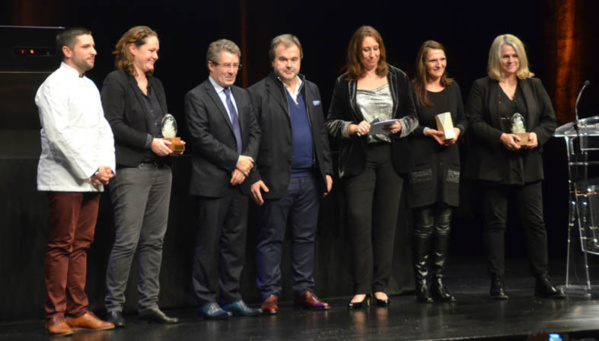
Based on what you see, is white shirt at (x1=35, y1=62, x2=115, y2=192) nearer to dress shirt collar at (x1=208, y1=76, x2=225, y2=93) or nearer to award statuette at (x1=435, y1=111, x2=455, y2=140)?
dress shirt collar at (x1=208, y1=76, x2=225, y2=93)

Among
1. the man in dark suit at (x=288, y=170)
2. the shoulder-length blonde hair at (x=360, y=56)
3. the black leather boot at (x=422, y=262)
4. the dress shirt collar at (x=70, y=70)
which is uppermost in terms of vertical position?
the shoulder-length blonde hair at (x=360, y=56)

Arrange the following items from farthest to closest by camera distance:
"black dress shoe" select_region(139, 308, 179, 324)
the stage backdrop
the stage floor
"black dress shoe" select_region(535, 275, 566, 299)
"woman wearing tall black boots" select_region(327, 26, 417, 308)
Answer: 1. the stage backdrop
2. "black dress shoe" select_region(535, 275, 566, 299)
3. "woman wearing tall black boots" select_region(327, 26, 417, 308)
4. "black dress shoe" select_region(139, 308, 179, 324)
5. the stage floor

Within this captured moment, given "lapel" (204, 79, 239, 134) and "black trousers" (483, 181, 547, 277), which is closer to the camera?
"lapel" (204, 79, 239, 134)

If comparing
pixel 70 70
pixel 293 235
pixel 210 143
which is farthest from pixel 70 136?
pixel 293 235

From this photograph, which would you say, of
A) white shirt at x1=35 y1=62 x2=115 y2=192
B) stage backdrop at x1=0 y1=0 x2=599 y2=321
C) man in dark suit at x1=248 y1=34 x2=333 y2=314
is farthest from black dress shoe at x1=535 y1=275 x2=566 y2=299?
white shirt at x1=35 y1=62 x2=115 y2=192

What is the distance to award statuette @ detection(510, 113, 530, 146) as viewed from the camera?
16.4ft

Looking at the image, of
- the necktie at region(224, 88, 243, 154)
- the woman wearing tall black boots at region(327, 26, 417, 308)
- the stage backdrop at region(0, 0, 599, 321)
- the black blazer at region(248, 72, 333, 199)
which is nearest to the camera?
the necktie at region(224, 88, 243, 154)

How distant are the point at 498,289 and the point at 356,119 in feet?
4.37

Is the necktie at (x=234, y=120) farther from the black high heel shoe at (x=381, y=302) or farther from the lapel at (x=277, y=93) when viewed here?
the black high heel shoe at (x=381, y=302)

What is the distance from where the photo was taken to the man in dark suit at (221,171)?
4535 mm

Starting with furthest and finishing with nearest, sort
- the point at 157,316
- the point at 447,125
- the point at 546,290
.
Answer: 1. the point at 546,290
2. the point at 447,125
3. the point at 157,316

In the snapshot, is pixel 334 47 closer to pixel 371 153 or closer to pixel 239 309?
pixel 371 153

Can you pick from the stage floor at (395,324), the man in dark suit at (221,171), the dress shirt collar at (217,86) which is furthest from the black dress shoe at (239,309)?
the dress shirt collar at (217,86)

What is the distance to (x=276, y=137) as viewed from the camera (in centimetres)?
477
